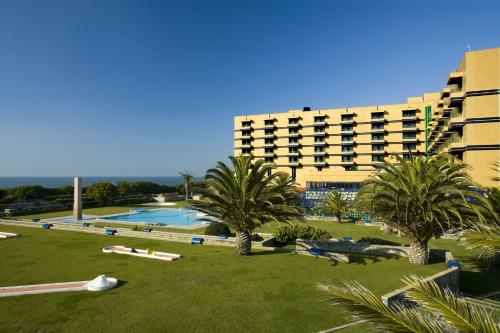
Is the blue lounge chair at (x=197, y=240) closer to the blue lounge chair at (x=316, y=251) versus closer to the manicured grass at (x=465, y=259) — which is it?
the manicured grass at (x=465, y=259)

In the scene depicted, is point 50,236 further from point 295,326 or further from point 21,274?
point 295,326

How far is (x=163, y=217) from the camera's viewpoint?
43.2 meters

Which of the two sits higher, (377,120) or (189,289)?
A: (377,120)

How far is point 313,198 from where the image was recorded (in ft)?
150

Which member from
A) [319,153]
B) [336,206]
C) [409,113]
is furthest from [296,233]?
[409,113]

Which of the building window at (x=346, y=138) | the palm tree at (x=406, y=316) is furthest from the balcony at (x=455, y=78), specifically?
the palm tree at (x=406, y=316)

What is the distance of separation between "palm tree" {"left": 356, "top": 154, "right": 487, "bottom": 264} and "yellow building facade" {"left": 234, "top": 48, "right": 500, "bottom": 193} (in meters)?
26.6

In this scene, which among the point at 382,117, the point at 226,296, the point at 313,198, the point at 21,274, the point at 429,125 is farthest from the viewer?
the point at 382,117

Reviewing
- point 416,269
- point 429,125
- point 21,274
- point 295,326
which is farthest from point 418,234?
point 429,125

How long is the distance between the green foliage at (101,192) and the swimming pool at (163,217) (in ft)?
27.3

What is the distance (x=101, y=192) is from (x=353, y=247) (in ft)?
139

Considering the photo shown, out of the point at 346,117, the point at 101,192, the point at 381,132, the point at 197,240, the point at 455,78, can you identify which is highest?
the point at 346,117

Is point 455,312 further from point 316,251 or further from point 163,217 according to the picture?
point 163,217

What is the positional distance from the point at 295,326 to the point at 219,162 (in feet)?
34.7
